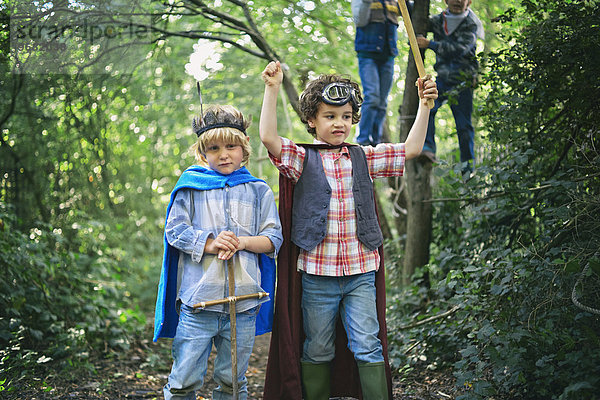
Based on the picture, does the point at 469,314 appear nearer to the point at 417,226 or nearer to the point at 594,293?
the point at 594,293

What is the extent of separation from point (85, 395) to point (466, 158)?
3333mm

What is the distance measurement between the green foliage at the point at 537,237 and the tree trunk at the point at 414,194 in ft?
2.04

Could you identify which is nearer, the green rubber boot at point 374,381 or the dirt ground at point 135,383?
the green rubber boot at point 374,381

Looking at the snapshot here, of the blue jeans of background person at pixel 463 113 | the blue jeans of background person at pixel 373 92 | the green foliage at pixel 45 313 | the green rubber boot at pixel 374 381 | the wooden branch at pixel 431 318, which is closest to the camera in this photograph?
the green rubber boot at pixel 374 381

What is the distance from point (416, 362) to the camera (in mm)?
4129

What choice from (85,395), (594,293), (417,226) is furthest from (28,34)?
(594,293)

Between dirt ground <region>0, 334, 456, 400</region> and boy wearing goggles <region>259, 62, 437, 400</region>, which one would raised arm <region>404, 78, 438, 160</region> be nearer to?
boy wearing goggles <region>259, 62, 437, 400</region>

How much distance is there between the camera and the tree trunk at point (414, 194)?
471cm

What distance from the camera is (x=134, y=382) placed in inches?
177

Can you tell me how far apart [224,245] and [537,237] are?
194 cm

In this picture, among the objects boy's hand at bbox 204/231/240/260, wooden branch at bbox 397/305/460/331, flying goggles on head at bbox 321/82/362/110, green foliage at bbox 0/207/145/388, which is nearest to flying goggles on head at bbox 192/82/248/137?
flying goggles on head at bbox 321/82/362/110

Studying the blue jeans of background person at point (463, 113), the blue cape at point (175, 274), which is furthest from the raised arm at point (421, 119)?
the blue jeans of background person at point (463, 113)

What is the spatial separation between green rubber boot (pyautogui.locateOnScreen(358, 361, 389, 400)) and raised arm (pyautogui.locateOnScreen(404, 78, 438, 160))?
44.3 inches

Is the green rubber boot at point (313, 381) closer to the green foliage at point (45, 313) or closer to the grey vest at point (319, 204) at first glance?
the grey vest at point (319, 204)
